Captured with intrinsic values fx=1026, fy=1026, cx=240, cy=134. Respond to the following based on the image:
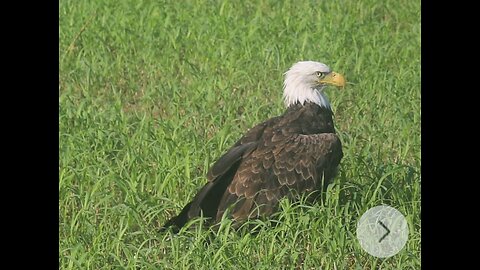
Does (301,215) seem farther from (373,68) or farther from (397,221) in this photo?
(373,68)

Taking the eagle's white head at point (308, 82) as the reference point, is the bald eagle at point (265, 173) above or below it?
below

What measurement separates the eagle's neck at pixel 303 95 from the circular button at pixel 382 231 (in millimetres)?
839

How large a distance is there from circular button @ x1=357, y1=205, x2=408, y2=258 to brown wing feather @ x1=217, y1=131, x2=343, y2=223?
1.27 ft

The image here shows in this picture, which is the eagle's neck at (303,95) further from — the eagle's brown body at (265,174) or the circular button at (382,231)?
the circular button at (382,231)

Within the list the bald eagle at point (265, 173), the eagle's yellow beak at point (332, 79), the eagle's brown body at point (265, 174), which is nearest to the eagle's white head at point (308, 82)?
the eagle's yellow beak at point (332, 79)

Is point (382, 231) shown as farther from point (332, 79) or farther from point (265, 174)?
point (332, 79)

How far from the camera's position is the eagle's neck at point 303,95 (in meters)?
6.85

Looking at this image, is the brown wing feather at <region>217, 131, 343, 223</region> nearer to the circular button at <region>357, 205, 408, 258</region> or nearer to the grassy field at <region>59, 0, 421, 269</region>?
the grassy field at <region>59, 0, 421, 269</region>

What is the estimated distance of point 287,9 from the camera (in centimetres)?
1112

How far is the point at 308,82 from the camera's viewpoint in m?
6.92

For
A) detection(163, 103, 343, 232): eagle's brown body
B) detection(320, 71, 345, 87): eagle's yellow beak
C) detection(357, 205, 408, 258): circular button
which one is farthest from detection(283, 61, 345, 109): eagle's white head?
detection(357, 205, 408, 258): circular button

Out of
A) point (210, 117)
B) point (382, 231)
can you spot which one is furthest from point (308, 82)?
point (210, 117)

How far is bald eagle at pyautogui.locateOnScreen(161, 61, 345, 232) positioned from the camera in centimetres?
627

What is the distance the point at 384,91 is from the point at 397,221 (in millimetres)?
2744
